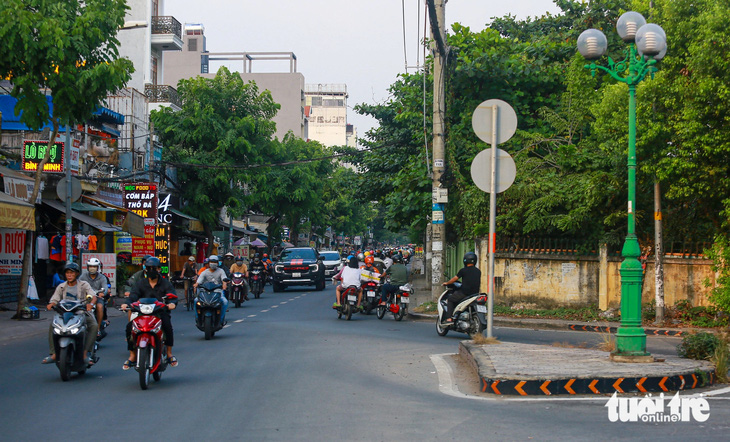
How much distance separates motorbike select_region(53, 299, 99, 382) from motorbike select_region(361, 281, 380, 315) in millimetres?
10653

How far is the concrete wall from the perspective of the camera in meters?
19.5

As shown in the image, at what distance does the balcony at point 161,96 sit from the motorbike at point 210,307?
1199 inches

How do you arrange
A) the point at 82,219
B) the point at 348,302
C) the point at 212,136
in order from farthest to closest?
the point at 212,136 < the point at 82,219 < the point at 348,302

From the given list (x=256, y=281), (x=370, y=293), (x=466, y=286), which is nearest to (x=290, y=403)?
(x=466, y=286)

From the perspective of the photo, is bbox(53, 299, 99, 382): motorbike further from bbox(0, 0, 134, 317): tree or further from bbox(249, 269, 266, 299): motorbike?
bbox(249, 269, 266, 299): motorbike

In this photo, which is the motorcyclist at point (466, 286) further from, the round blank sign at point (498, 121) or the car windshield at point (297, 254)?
the car windshield at point (297, 254)

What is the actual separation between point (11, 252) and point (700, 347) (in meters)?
19.3

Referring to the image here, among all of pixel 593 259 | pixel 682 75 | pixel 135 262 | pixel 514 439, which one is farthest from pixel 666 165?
pixel 135 262

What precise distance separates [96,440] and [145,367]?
2.77 meters

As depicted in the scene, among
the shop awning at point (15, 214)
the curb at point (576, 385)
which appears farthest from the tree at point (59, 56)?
the curb at point (576, 385)

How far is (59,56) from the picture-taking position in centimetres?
1306

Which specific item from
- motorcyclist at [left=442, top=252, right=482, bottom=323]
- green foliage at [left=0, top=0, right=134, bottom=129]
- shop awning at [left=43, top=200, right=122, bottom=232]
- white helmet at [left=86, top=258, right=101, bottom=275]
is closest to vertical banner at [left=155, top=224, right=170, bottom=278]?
shop awning at [left=43, top=200, right=122, bottom=232]

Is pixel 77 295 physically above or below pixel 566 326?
above

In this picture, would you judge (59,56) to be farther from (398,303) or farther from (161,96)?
(161,96)
